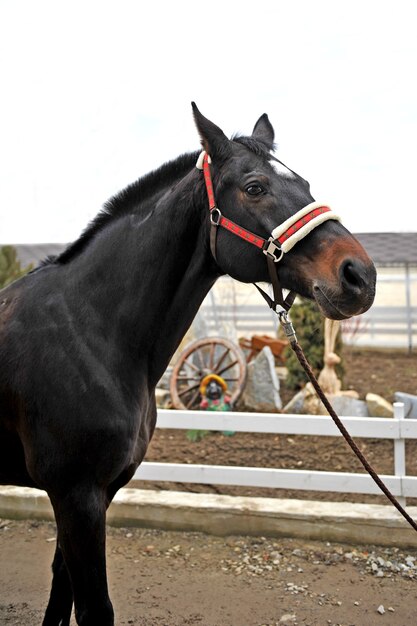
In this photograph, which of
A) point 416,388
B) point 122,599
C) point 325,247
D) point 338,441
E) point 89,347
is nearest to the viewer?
point 325,247

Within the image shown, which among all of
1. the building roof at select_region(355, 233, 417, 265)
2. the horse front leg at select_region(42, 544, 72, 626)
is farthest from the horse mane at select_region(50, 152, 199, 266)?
the building roof at select_region(355, 233, 417, 265)

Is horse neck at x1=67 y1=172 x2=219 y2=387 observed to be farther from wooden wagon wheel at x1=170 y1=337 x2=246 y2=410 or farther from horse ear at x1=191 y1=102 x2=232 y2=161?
wooden wagon wheel at x1=170 y1=337 x2=246 y2=410

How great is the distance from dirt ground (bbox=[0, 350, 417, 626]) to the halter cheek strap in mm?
2109

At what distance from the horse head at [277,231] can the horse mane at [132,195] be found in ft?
0.93

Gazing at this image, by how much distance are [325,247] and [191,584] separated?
2630 mm

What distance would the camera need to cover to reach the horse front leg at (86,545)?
220 cm

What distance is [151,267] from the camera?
232cm

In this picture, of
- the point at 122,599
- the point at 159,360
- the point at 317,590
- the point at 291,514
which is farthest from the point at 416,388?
the point at 159,360

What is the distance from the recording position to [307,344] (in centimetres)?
696

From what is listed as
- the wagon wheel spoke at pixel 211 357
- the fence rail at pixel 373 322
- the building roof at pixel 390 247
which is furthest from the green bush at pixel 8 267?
the fence rail at pixel 373 322

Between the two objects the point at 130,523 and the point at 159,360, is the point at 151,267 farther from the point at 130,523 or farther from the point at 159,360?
the point at 130,523

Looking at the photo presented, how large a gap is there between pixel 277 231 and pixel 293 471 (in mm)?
2859

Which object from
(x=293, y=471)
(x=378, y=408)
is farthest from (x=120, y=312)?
(x=378, y=408)

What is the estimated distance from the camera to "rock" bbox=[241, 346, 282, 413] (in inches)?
257
